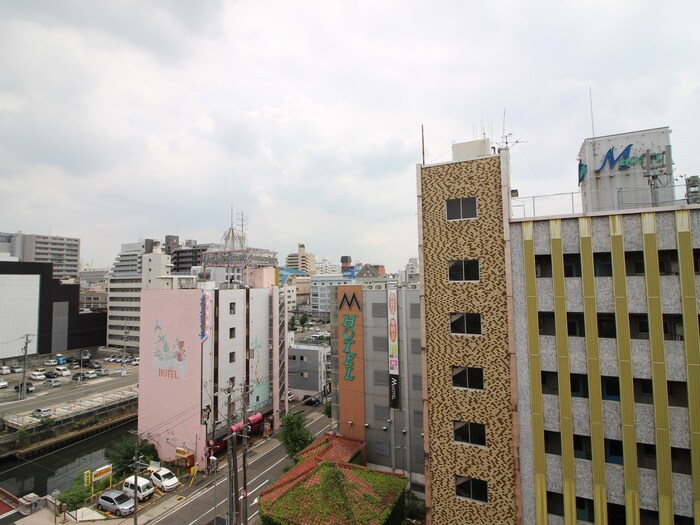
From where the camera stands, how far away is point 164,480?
31.3 m

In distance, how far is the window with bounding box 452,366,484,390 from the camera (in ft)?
65.3

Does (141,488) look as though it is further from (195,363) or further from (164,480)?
(195,363)

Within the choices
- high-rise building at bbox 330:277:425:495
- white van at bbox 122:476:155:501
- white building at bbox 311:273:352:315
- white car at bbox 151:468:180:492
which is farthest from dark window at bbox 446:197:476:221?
white building at bbox 311:273:352:315

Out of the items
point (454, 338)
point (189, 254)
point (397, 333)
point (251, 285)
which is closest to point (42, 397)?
point (251, 285)

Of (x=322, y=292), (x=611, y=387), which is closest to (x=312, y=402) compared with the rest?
(x=611, y=387)

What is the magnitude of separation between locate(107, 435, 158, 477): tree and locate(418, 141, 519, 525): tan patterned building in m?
27.1

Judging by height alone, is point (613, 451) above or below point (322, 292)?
below

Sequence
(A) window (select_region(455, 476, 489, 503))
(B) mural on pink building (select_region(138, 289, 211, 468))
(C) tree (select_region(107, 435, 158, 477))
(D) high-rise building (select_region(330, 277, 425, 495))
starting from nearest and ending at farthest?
1. (A) window (select_region(455, 476, 489, 503))
2. (D) high-rise building (select_region(330, 277, 425, 495))
3. (C) tree (select_region(107, 435, 158, 477))
4. (B) mural on pink building (select_region(138, 289, 211, 468))

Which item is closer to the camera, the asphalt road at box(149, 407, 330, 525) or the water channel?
the asphalt road at box(149, 407, 330, 525)

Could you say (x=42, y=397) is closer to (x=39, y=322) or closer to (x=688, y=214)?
(x=39, y=322)

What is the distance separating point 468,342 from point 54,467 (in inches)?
1791

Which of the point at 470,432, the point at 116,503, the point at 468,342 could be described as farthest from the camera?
the point at 116,503

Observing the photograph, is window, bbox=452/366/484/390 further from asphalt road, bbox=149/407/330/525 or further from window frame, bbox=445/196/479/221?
asphalt road, bbox=149/407/330/525

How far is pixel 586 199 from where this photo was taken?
20.1 m
